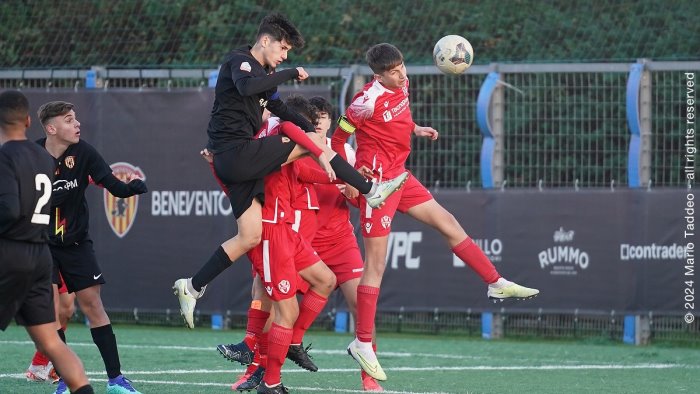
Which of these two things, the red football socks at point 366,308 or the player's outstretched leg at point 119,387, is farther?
the red football socks at point 366,308

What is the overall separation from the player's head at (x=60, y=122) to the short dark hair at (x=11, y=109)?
5.80ft

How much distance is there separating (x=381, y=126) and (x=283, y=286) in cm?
168

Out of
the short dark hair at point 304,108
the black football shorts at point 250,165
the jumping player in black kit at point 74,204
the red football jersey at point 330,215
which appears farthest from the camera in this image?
the red football jersey at point 330,215

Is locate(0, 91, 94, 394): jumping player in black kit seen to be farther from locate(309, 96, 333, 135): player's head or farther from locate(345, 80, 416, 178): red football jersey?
locate(345, 80, 416, 178): red football jersey

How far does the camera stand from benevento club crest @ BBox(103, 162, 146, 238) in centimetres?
1538

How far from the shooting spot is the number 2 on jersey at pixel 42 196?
7.04 metres

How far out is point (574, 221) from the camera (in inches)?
558

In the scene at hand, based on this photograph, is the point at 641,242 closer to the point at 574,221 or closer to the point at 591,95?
the point at 574,221

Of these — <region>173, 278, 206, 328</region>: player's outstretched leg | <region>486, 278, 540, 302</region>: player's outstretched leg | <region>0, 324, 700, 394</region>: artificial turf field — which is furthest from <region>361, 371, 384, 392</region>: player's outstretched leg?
<region>173, 278, 206, 328</region>: player's outstretched leg

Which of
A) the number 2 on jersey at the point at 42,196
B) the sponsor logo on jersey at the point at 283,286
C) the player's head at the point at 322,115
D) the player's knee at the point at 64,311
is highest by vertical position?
the player's head at the point at 322,115

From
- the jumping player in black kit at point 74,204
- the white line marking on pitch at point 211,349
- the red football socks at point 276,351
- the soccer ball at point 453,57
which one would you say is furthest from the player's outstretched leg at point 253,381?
the white line marking on pitch at point 211,349

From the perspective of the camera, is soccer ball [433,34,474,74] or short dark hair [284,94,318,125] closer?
short dark hair [284,94,318,125]

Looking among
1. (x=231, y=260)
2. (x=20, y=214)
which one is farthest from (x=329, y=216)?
(x=20, y=214)

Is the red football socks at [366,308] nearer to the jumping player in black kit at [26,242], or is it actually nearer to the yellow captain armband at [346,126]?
the yellow captain armband at [346,126]
